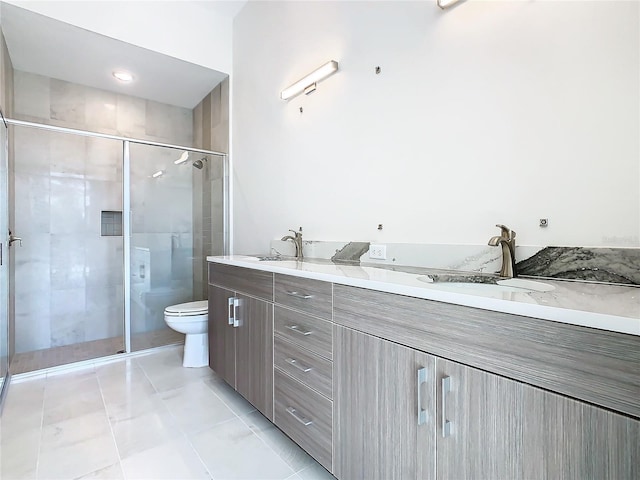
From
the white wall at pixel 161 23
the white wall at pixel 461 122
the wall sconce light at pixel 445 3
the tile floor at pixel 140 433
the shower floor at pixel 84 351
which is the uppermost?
the white wall at pixel 161 23

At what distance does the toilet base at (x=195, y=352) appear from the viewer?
2516mm

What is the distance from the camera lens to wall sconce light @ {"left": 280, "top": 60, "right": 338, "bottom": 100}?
1993 millimetres

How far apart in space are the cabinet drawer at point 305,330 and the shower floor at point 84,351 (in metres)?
1.95

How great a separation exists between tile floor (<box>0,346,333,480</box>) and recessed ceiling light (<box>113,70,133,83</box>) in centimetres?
263

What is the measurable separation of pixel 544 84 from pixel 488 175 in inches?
14.0

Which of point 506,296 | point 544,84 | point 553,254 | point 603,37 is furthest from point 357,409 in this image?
point 603,37

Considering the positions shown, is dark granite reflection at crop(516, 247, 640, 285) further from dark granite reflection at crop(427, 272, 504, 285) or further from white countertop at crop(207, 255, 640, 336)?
dark granite reflection at crop(427, 272, 504, 285)

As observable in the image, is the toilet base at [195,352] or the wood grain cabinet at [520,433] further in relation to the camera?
the toilet base at [195,352]

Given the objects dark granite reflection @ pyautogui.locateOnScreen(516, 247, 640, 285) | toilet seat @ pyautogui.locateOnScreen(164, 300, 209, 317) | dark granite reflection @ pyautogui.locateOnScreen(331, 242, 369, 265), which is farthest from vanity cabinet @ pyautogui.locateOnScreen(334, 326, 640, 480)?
toilet seat @ pyautogui.locateOnScreen(164, 300, 209, 317)

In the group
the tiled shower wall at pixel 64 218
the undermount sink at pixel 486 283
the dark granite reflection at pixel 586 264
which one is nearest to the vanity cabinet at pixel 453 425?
the undermount sink at pixel 486 283

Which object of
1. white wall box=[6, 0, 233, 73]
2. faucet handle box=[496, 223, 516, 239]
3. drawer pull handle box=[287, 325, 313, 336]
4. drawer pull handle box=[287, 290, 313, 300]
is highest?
white wall box=[6, 0, 233, 73]

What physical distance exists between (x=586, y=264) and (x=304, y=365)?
1063mm

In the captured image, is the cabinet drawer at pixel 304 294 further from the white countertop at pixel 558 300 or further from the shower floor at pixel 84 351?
the shower floor at pixel 84 351

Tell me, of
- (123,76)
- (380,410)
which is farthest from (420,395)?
(123,76)
